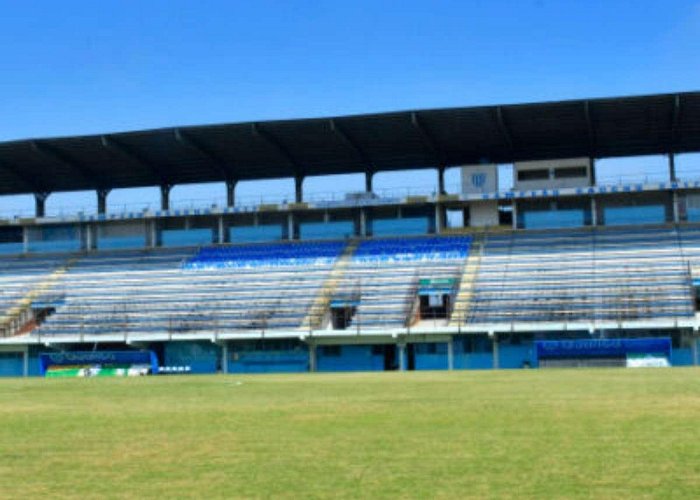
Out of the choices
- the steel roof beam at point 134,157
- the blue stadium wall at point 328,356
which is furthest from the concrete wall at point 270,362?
the steel roof beam at point 134,157

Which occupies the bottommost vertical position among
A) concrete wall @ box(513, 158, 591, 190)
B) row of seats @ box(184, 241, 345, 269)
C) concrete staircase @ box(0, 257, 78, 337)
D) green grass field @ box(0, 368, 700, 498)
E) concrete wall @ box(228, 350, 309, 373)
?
concrete wall @ box(228, 350, 309, 373)

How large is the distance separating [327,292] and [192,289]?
9.76 meters

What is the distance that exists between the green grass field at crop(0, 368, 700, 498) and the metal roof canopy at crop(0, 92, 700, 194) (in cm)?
3866

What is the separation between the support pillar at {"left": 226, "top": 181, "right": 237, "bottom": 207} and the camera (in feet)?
244

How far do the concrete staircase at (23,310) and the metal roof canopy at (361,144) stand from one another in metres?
8.10

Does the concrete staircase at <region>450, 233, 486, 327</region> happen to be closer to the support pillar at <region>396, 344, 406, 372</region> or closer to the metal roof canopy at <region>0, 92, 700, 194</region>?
the support pillar at <region>396, 344, 406, 372</region>

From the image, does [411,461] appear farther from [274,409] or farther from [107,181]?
[107,181]

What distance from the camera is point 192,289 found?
224 ft

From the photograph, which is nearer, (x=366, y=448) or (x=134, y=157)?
(x=366, y=448)

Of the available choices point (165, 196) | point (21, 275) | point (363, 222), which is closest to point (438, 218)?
point (363, 222)

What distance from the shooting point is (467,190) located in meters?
70.0

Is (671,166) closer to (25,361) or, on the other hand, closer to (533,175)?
(533,175)

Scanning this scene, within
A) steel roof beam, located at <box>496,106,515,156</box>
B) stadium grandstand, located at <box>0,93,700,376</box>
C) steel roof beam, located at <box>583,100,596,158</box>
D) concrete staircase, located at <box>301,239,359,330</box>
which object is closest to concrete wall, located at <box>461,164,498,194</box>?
stadium grandstand, located at <box>0,93,700,376</box>

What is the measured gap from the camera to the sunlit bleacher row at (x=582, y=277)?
57.7m
